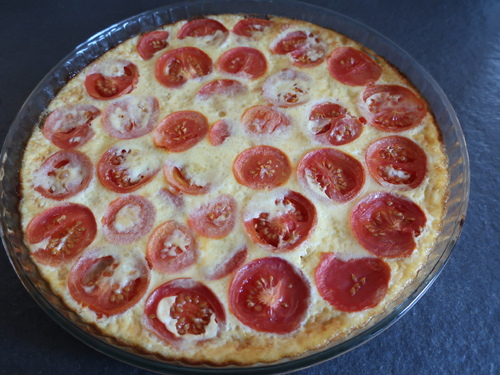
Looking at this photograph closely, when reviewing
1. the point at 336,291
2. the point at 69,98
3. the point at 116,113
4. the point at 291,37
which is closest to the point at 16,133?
the point at 69,98

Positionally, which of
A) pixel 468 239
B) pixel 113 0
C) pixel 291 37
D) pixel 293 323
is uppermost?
pixel 113 0

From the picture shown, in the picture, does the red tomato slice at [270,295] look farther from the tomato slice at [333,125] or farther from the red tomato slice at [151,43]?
the red tomato slice at [151,43]

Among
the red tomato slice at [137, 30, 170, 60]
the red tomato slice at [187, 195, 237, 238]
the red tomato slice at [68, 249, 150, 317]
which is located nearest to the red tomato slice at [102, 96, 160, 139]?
the red tomato slice at [137, 30, 170, 60]

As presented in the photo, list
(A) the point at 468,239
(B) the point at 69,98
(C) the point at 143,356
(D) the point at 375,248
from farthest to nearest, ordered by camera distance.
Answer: (B) the point at 69,98 < (A) the point at 468,239 < (D) the point at 375,248 < (C) the point at 143,356

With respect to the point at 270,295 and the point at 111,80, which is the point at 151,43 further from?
the point at 270,295

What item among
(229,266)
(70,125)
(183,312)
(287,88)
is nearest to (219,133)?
(287,88)

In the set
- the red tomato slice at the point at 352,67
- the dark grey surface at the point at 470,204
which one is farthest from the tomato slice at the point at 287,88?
the dark grey surface at the point at 470,204

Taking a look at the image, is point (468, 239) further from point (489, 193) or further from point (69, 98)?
point (69, 98)
